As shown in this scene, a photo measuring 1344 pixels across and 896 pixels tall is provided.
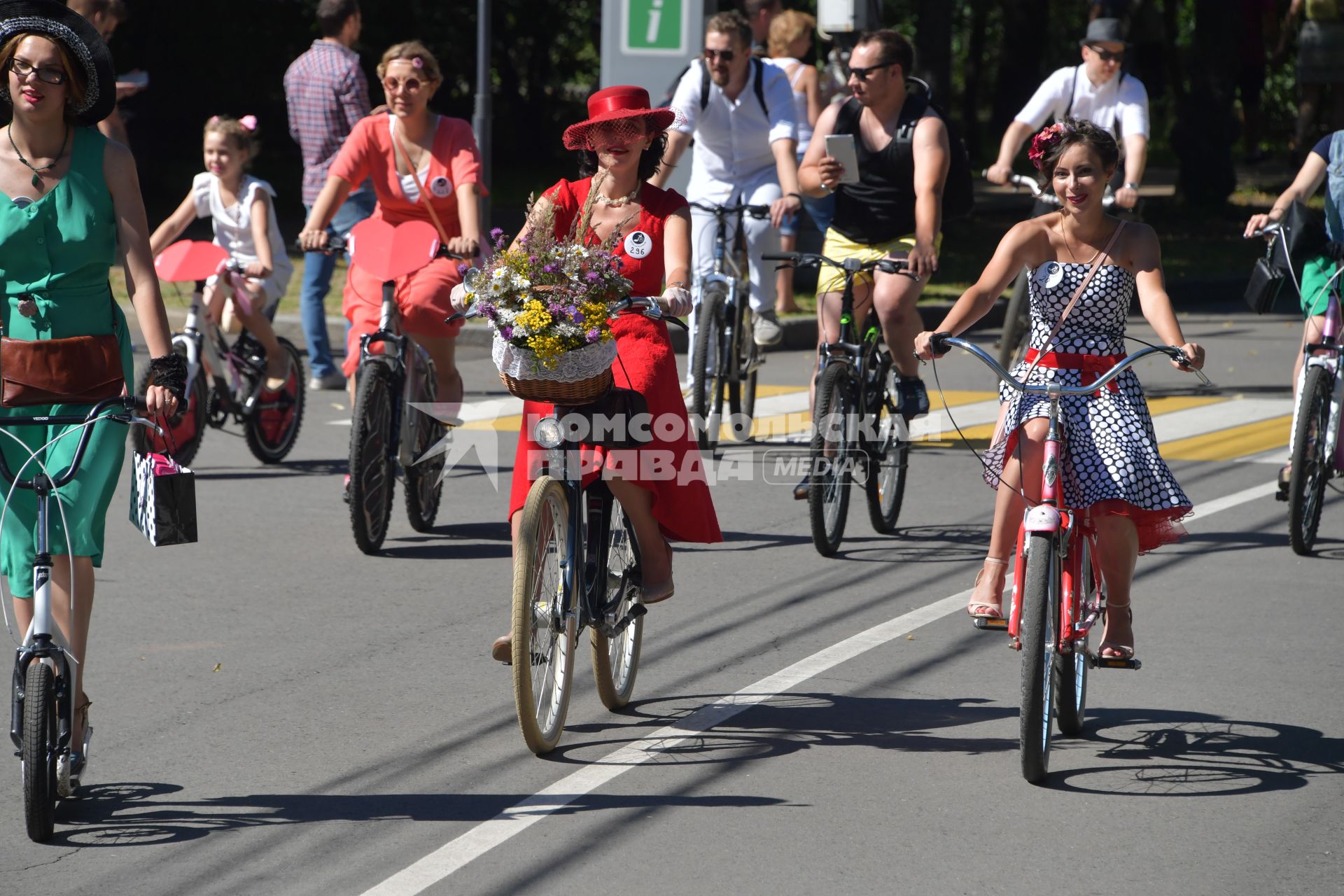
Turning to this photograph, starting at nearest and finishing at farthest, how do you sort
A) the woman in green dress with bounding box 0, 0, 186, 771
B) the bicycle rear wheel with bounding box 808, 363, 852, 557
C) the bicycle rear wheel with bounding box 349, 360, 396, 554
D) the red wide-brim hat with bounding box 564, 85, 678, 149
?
1. the woman in green dress with bounding box 0, 0, 186, 771
2. the red wide-brim hat with bounding box 564, 85, 678, 149
3. the bicycle rear wheel with bounding box 349, 360, 396, 554
4. the bicycle rear wheel with bounding box 808, 363, 852, 557

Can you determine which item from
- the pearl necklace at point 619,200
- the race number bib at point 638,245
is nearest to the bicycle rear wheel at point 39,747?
the race number bib at point 638,245

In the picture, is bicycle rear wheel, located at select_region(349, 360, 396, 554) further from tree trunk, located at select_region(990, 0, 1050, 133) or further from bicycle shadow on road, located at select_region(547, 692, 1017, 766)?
tree trunk, located at select_region(990, 0, 1050, 133)

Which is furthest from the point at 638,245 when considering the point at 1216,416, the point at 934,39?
the point at 934,39

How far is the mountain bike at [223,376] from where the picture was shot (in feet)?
29.7

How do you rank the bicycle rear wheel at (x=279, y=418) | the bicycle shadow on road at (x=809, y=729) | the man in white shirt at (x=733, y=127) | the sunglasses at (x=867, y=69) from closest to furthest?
the bicycle shadow on road at (x=809, y=729) < the sunglasses at (x=867, y=69) < the bicycle rear wheel at (x=279, y=418) < the man in white shirt at (x=733, y=127)

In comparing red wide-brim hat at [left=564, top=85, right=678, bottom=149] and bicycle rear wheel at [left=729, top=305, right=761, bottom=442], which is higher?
red wide-brim hat at [left=564, top=85, right=678, bottom=149]

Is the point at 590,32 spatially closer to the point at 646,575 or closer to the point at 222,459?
the point at 222,459

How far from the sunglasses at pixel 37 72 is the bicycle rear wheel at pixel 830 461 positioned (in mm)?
3750

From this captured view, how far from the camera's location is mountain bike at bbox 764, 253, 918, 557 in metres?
7.55

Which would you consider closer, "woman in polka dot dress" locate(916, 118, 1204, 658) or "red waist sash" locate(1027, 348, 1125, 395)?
"woman in polka dot dress" locate(916, 118, 1204, 658)

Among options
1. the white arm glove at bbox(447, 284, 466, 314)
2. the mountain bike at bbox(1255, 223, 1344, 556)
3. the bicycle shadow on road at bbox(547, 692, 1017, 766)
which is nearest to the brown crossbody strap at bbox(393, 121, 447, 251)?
the white arm glove at bbox(447, 284, 466, 314)

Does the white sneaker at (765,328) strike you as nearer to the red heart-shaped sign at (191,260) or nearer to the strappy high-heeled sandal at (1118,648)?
the red heart-shaped sign at (191,260)

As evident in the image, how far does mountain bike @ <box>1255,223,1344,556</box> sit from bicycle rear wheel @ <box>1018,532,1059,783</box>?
3144 mm

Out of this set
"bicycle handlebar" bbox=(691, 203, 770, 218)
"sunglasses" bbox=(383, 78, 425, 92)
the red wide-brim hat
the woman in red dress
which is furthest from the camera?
"bicycle handlebar" bbox=(691, 203, 770, 218)
